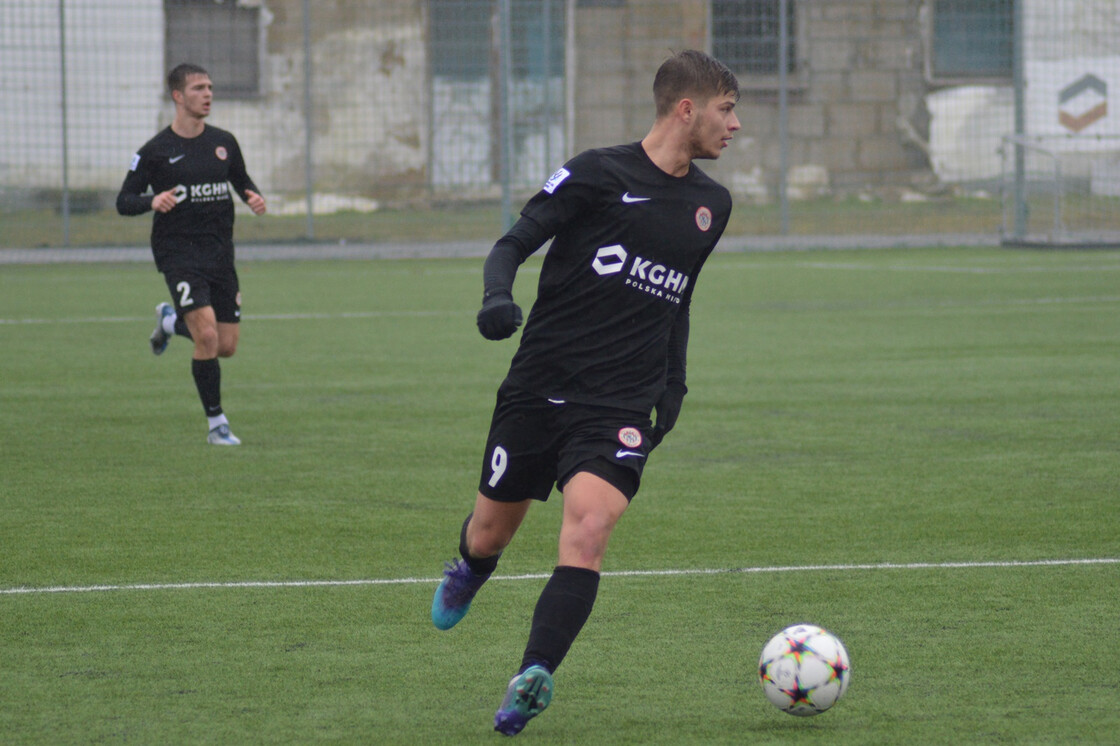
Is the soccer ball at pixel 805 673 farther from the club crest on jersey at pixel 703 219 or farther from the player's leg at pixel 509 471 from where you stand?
the club crest on jersey at pixel 703 219

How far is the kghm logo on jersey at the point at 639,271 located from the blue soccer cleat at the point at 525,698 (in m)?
1.17

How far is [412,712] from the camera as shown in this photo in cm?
453

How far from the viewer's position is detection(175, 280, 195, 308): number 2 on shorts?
31.9ft

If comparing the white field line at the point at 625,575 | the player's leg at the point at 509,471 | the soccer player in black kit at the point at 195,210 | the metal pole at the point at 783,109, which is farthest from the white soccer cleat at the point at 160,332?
the metal pole at the point at 783,109

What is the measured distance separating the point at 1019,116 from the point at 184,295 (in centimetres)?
1988

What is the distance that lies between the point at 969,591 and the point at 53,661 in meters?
3.10

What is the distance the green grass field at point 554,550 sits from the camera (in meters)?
4.56

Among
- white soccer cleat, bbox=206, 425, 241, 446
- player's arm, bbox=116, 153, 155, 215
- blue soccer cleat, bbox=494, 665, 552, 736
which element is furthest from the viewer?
player's arm, bbox=116, 153, 155, 215

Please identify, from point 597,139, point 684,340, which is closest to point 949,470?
point 684,340

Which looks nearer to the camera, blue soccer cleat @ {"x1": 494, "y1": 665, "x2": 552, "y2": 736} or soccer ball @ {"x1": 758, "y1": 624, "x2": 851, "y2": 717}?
blue soccer cleat @ {"x1": 494, "y1": 665, "x2": 552, "y2": 736}

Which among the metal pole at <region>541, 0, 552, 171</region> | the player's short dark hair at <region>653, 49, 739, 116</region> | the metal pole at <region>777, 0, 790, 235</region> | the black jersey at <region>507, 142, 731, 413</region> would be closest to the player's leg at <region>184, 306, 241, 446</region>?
the black jersey at <region>507, 142, 731, 413</region>

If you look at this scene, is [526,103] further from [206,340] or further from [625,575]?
[625,575]

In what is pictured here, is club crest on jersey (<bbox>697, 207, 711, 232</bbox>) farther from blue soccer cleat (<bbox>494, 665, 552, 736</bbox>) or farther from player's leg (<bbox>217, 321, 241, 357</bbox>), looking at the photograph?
player's leg (<bbox>217, 321, 241, 357</bbox>)

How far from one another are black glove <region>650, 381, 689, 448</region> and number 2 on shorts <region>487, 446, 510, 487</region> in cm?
43
